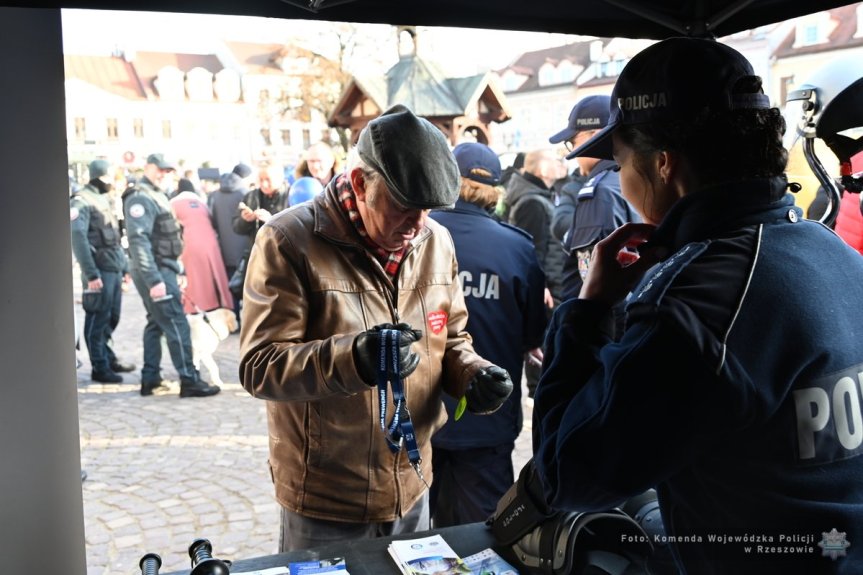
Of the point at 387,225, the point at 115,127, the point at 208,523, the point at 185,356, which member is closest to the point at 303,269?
the point at 387,225

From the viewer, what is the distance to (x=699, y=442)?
1.23m

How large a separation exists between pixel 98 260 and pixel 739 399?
7549mm

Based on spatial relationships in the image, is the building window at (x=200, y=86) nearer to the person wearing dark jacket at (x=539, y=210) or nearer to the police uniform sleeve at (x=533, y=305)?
the person wearing dark jacket at (x=539, y=210)

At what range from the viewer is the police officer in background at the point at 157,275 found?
7.25 metres

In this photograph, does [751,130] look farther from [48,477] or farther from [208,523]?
[208,523]

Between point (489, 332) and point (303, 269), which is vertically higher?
point (303, 269)

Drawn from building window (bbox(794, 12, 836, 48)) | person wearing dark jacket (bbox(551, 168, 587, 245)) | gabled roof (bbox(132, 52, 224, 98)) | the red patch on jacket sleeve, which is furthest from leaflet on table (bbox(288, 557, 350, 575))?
gabled roof (bbox(132, 52, 224, 98))

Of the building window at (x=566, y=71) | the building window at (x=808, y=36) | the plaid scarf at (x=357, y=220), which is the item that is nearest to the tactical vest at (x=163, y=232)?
the plaid scarf at (x=357, y=220)

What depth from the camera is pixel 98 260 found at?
Result: 7734 mm

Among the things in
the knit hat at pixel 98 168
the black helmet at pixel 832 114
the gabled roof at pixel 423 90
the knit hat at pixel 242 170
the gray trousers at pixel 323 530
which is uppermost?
the gabled roof at pixel 423 90

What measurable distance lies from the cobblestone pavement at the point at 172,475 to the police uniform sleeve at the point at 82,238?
1148 millimetres

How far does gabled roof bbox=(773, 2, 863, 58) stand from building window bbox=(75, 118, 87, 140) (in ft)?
92.9

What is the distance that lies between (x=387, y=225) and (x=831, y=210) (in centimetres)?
139

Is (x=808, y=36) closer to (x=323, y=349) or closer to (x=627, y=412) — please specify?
(x=323, y=349)
